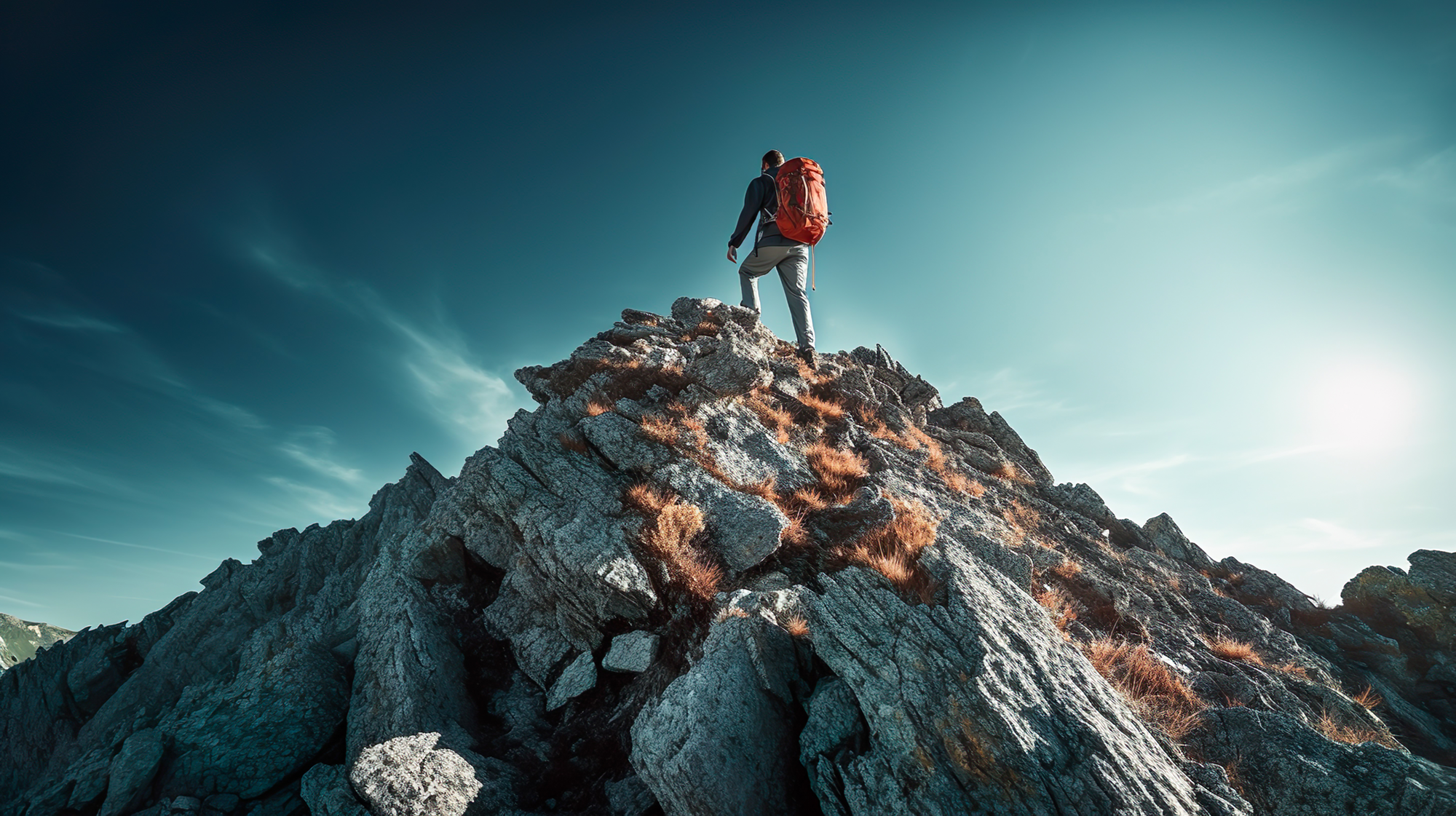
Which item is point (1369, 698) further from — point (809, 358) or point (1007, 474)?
point (809, 358)

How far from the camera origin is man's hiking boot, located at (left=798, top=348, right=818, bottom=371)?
59.6 feet

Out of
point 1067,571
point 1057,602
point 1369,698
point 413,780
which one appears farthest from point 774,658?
point 1369,698

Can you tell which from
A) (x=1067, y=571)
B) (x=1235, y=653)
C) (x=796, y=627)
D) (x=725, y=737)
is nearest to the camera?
(x=725, y=737)

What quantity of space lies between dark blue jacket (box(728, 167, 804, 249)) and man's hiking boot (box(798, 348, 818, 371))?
4772mm

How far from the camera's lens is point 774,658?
20.6 feet

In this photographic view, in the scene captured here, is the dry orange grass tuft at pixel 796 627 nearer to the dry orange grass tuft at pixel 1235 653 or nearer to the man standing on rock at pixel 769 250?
the dry orange grass tuft at pixel 1235 653

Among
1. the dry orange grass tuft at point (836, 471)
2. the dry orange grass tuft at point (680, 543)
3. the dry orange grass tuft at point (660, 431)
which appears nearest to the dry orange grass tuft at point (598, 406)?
the dry orange grass tuft at point (660, 431)

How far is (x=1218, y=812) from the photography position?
4344mm

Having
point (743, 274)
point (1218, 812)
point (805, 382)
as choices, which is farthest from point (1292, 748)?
point (743, 274)

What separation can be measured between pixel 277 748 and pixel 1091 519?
22.0 metres

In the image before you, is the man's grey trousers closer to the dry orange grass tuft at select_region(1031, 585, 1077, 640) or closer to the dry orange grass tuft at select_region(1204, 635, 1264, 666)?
the dry orange grass tuft at select_region(1031, 585, 1077, 640)

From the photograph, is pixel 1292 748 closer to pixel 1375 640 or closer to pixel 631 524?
pixel 631 524

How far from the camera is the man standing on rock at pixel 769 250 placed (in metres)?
14.2

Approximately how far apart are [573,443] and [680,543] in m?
4.81
